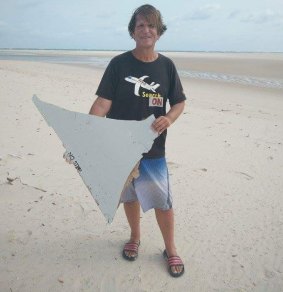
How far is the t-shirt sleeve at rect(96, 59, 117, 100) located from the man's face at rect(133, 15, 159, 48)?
0.25 meters

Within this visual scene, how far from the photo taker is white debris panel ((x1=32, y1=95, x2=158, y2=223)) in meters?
2.30

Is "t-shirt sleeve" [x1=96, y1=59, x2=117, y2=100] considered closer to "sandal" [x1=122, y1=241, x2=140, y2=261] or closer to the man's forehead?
the man's forehead

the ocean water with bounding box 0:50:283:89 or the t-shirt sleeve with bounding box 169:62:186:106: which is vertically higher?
the t-shirt sleeve with bounding box 169:62:186:106

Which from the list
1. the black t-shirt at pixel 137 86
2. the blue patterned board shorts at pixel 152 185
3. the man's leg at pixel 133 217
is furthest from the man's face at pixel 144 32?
the man's leg at pixel 133 217

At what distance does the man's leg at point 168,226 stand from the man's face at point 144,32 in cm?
131

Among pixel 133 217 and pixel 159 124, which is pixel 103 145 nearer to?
pixel 159 124

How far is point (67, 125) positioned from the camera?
238 cm

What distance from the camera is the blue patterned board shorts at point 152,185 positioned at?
2.58 m

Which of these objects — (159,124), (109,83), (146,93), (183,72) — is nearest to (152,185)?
(159,124)

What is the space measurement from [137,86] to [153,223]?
1639 millimetres

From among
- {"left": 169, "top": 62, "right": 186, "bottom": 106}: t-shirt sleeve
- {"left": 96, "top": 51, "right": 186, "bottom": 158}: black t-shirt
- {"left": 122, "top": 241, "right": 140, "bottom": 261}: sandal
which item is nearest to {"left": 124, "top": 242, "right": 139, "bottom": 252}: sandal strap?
{"left": 122, "top": 241, "right": 140, "bottom": 261}: sandal

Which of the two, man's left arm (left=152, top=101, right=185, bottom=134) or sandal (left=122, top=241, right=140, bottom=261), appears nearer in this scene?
man's left arm (left=152, top=101, right=185, bottom=134)

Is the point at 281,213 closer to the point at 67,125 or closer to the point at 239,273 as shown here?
the point at 239,273

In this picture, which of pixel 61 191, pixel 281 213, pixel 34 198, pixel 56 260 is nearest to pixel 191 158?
pixel 281 213
